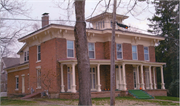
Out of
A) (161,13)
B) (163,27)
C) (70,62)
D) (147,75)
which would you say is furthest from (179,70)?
(70,62)

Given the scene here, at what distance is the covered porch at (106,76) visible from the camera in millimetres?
21103

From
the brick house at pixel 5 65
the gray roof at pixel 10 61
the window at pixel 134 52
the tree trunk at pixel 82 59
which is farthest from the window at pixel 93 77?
the gray roof at pixel 10 61

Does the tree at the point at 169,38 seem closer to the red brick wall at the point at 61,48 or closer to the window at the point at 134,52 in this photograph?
the window at the point at 134,52

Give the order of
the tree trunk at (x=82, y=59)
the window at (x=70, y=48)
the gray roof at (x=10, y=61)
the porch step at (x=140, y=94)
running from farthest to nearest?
1. the gray roof at (x=10, y=61)
2. the window at (x=70, y=48)
3. the porch step at (x=140, y=94)
4. the tree trunk at (x=82, y=59)

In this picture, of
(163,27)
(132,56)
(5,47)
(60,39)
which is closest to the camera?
(5,47)

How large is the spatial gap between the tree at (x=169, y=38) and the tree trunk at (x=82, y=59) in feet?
75.5

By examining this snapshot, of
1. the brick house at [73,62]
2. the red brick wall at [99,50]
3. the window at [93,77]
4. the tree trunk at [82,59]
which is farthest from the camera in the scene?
the red brick wall at [99,50]

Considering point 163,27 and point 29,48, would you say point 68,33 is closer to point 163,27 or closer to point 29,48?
point 29,48

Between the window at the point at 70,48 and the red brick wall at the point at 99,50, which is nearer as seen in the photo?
the window at the point at 70,48

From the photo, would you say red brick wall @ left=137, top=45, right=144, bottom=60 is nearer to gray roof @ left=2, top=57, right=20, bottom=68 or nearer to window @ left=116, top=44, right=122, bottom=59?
window @ left=116, top=44, right=122, bottom=59

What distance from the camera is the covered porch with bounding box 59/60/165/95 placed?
21.1 meters

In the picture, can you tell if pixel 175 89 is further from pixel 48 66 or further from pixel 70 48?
pixel 48 66

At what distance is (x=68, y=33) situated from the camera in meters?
22.0

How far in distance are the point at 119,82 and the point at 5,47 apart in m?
12.3
